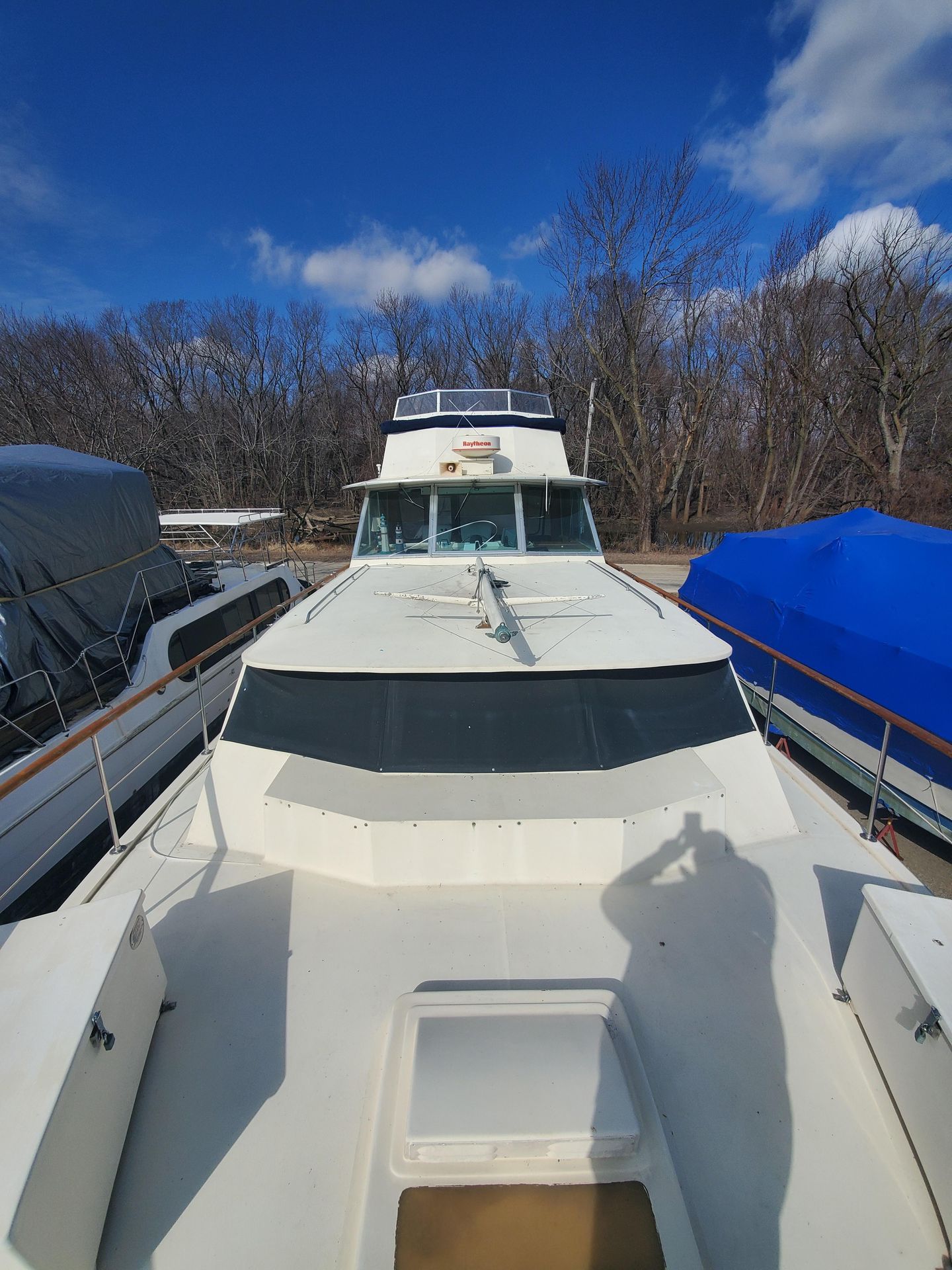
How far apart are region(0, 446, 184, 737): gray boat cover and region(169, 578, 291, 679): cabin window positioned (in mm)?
452

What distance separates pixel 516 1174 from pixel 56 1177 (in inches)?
43.7

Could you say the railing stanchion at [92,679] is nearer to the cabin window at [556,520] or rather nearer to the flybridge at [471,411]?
the flybridge at [471,411]

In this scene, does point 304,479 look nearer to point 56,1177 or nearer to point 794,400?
point 794,400

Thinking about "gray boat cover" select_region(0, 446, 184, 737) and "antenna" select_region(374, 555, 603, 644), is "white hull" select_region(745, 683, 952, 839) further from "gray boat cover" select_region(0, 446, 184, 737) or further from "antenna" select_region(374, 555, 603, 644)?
"gray boat cover" select_region(0, 446, 184, 737)

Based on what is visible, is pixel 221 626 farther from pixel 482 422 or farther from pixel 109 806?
pixel 109 806

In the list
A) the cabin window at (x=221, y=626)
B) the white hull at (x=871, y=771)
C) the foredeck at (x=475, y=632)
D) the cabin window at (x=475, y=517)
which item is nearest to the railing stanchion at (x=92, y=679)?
the cabin window at (x=221, y=626)

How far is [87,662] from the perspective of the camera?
5.29m

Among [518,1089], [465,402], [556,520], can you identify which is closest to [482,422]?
[465,402]

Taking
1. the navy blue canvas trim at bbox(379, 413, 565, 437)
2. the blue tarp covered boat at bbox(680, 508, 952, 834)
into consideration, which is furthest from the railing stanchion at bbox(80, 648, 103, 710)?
the blue tarp covered boat at bbox(680, 508, 952, 834)

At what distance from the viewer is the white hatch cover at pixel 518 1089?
1.43 m

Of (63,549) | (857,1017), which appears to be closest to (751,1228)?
(857,1017)

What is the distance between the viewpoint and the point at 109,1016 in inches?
61.4

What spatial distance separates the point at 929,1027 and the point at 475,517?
4.46 meters

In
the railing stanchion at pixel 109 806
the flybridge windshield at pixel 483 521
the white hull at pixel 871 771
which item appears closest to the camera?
the railing stanchion at pixel 109 806
